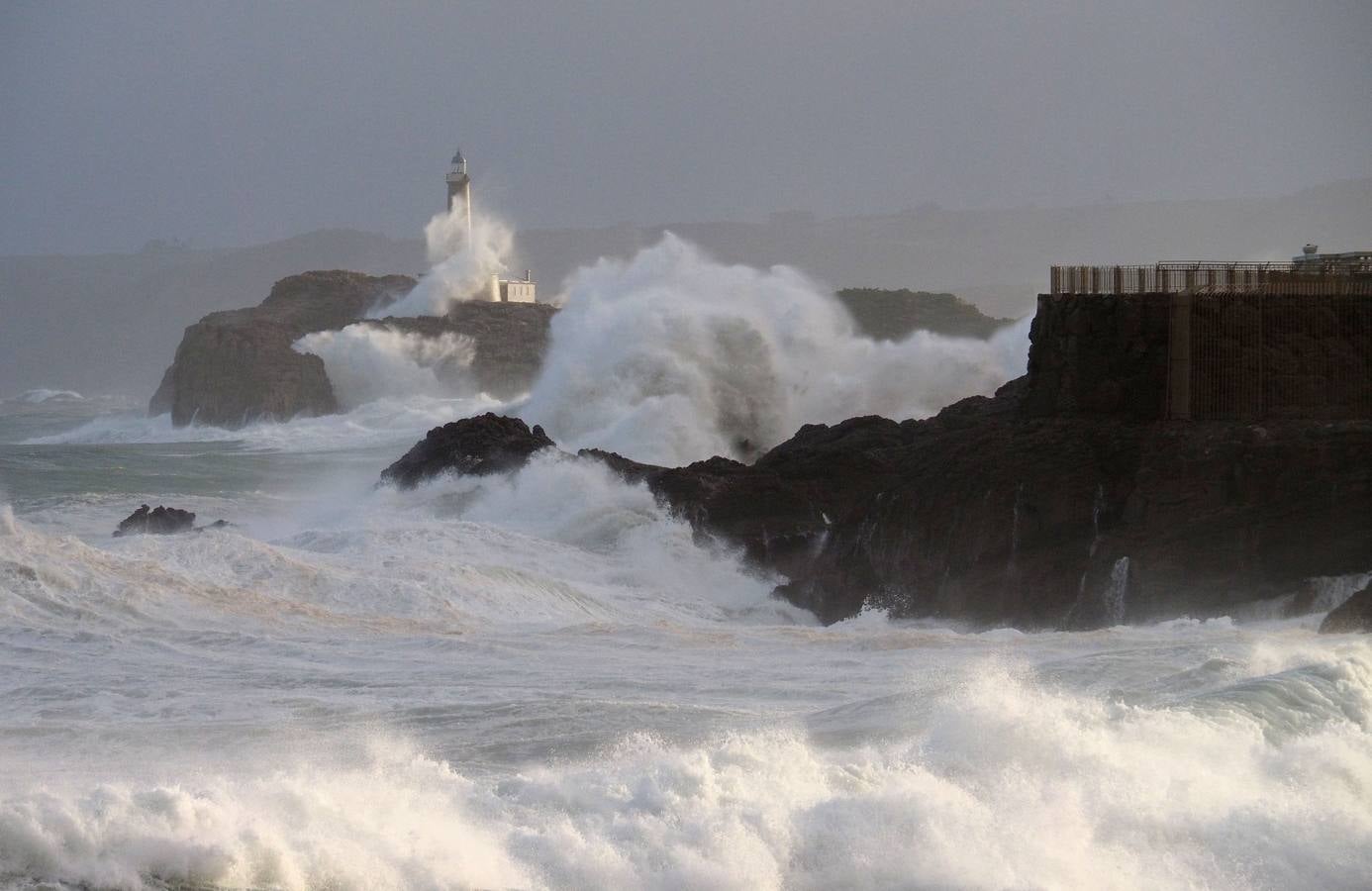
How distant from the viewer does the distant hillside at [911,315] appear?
68.6m

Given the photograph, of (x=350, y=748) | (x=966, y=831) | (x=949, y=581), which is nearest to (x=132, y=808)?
(x=350, y=748)

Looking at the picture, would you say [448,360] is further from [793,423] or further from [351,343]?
[793,423]

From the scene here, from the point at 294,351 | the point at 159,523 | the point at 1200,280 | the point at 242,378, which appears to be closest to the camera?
the point at 1200,280

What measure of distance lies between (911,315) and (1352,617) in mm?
59006

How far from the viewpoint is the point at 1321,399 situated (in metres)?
15.3

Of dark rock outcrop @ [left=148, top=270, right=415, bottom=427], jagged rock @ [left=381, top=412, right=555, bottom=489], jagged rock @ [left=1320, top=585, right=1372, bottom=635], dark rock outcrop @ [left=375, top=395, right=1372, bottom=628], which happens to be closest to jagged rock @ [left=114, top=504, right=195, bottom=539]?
jagged rock @ [left=381, top=412, right=555, bottom=489]

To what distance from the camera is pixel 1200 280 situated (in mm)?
17641

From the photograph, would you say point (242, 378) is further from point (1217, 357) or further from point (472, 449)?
point (1217, 357)

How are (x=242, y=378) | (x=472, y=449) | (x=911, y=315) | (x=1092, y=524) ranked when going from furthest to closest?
(x=911, y=315) → (x=242, y=378) → (x=472, y=449) → (x=1092, y=524)

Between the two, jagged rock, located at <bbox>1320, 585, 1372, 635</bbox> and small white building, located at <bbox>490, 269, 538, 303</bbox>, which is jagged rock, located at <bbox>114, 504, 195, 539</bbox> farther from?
small white building, located at <bbox>490, 269, 538, 303</bbox>

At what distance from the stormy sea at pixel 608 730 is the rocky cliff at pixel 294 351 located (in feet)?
137

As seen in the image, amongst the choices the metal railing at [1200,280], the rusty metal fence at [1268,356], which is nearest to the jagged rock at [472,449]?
the metal railing at [1200,280]

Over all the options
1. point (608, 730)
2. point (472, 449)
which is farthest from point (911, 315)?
point (608, 730)

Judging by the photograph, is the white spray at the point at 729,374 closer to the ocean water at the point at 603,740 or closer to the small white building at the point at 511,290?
the ocean water at the point at 603,740
